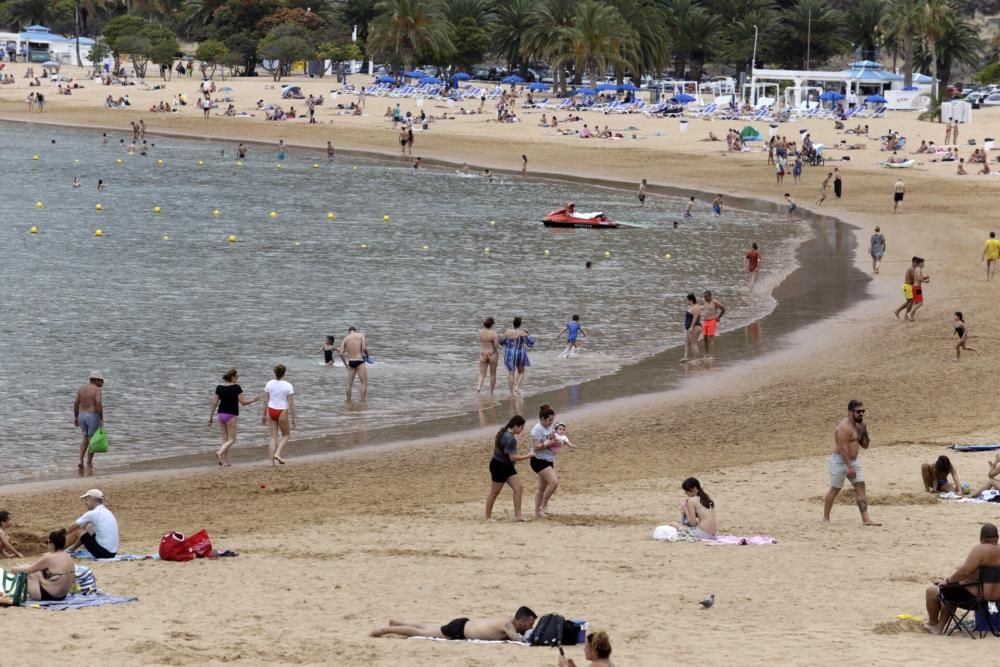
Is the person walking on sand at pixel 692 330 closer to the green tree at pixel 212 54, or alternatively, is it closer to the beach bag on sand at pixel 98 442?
the beach bag on sand at pixel 98 442

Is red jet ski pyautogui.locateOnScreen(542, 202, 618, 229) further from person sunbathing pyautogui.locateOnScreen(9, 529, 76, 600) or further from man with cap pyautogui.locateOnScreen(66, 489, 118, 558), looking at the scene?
person sunbathing pyautogui.locateOnScreen(9, 529, 76, 600)

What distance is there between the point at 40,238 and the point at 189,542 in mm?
34507

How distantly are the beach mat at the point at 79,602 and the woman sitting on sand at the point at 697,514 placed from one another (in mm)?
5440

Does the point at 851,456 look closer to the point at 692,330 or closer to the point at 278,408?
the point at 278,408

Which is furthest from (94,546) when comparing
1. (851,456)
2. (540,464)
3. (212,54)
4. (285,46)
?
(212,54)

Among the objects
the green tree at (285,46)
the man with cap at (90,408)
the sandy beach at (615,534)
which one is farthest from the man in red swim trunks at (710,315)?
the green tree at (285,46)

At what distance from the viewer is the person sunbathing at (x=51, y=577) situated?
12750 millimetres

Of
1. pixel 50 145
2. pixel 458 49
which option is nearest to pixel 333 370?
pixel 50 145

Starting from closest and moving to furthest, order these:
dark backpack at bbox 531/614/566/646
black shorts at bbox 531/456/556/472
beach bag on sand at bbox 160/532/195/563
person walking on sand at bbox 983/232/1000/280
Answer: dark backpack at bbox 531/614/566/646 → beach bag on sand at bbox 160/532/195/563 → black shorts at bbox 531/456/556/472 → person walking on sand at bbox 983/232/1000/280

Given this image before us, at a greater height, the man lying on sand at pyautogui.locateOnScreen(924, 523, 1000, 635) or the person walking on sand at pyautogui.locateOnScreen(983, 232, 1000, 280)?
the person walking on sand at pyautogui.locateOnScreen(983, 232, 1000, 280)

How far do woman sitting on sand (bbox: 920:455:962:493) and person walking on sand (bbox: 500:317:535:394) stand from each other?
27.8 ft

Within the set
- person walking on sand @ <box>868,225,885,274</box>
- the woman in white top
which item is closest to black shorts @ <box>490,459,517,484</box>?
the woman in white top

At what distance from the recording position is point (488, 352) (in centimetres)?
2428

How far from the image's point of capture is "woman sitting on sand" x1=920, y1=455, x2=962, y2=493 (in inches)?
669
